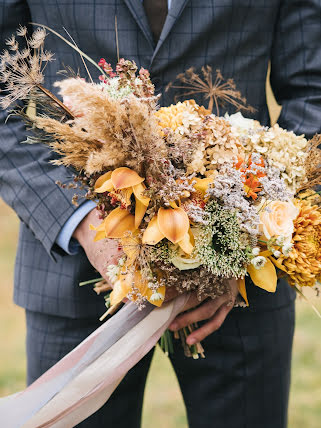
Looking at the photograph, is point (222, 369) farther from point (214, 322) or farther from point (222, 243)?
point (222, 243)

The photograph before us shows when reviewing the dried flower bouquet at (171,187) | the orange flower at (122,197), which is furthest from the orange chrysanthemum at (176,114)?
the orange flower at (122,197)

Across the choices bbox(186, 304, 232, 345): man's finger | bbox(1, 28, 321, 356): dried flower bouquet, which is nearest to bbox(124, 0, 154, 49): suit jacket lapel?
bbox(1, 28, 321, 356): dried flower bouquet

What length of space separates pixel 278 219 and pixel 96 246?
0.39m

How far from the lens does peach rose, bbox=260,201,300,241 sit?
905 mm

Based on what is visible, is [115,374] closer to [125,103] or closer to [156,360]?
[125,103]

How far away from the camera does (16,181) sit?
1.14 m

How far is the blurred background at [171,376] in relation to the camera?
2.52 m

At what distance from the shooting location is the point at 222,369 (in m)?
1.33

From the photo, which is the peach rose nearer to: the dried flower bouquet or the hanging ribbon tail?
the dried flower bouquet

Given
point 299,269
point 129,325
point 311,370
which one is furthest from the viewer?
point 311,370

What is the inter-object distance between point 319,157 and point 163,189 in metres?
0.36

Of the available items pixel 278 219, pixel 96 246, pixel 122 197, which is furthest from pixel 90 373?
pixel 278 219

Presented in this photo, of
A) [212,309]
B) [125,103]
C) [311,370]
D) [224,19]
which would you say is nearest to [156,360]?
[311,370]

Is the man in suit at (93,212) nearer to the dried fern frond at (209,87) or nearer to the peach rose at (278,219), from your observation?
the dried fern frond at (209,87)
